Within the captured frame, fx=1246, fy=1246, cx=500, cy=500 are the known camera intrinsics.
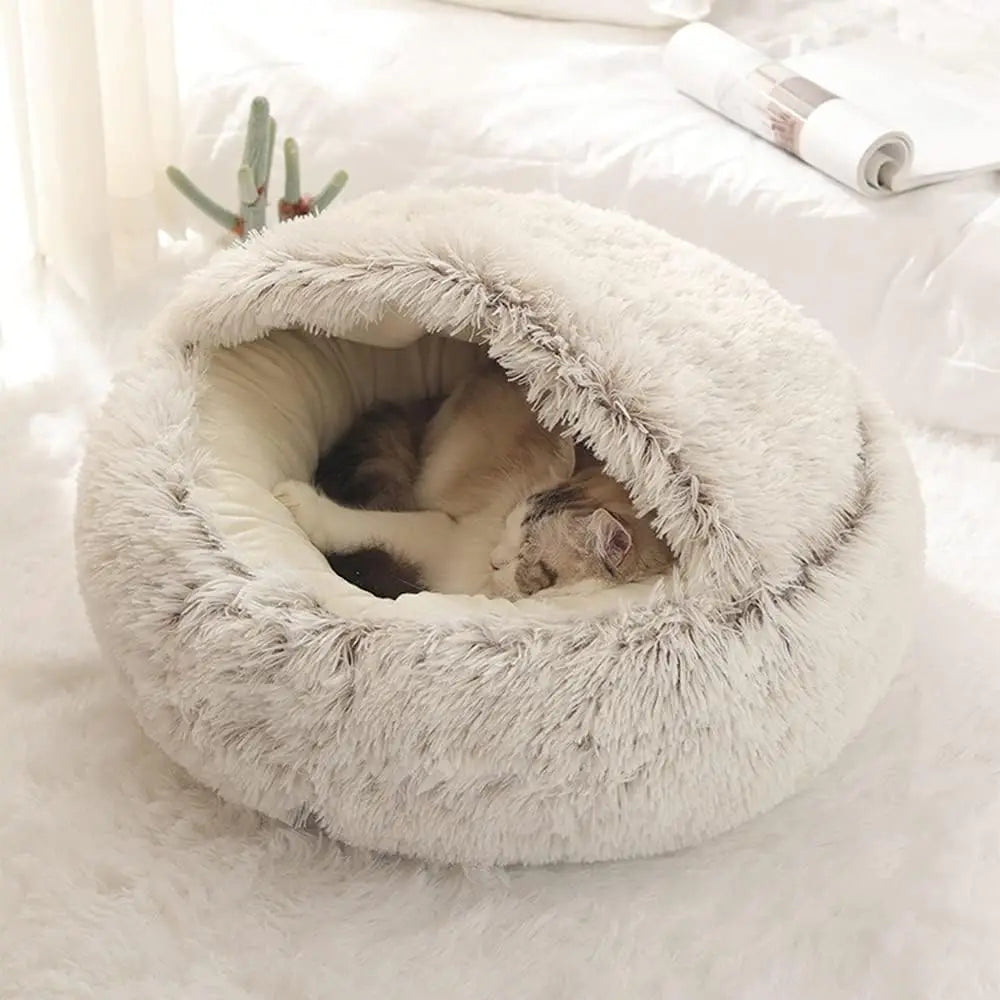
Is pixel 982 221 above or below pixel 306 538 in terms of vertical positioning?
above

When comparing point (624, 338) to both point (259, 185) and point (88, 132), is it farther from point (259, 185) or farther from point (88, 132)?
point (88, 132)

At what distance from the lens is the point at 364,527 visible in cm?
118

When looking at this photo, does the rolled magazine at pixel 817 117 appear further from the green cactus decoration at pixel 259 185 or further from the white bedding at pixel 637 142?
the green cactus decoration at pixel 259 185

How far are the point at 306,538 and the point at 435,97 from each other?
2.65 ft

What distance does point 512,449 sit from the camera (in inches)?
49.3

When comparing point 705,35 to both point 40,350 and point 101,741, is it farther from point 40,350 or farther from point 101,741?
point 101,741

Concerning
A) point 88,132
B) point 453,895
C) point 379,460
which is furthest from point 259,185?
point 453,895

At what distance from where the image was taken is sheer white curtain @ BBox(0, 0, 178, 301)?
1490mm

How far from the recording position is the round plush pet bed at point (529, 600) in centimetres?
93

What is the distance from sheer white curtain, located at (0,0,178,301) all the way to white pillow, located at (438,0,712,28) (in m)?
0.51

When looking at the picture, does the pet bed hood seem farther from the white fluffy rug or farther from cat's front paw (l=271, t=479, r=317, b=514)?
the white fluffy rug

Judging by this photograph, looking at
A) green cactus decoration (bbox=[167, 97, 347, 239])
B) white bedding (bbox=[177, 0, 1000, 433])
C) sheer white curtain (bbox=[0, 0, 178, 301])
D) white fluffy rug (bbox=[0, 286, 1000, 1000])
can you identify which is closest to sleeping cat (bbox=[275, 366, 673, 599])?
white fluffy rug (bbox=[0, 286, 1000, 1000])

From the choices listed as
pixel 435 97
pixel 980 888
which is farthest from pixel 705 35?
pixel 980 888

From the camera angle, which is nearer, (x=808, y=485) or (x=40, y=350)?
(x=808, y=485)
